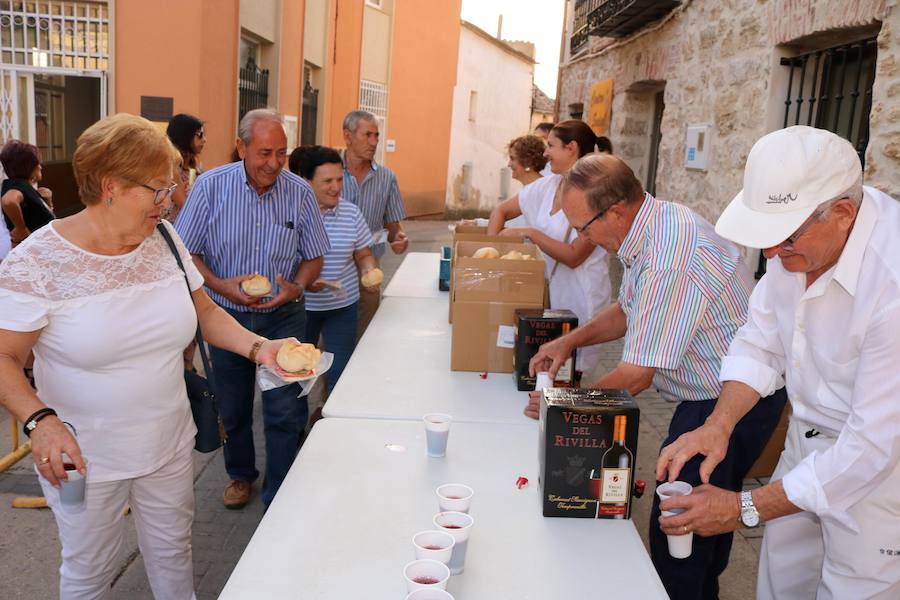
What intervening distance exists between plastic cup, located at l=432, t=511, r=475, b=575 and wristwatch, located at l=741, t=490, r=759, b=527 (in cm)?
65

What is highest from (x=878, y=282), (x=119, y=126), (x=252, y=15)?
(x=252, y=15)

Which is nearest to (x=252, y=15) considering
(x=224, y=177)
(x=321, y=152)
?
(x=321, y=152)

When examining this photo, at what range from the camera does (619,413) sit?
1944 mm

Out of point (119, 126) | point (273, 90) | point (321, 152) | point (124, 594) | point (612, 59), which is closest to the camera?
point (119, 126)

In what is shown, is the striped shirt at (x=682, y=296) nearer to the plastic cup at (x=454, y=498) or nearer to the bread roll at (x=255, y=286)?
the plastic cup at (x=454, y=498)

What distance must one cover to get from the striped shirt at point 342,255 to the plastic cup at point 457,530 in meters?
2.50

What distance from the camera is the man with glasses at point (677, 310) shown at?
2.36m

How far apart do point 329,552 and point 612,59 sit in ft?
31.6

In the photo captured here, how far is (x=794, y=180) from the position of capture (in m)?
1.69

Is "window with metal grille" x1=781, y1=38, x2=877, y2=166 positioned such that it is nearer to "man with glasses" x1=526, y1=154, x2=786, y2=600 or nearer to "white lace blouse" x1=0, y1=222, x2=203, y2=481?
"man with glasses" x1=526, y1=154, x2=786, y2=600

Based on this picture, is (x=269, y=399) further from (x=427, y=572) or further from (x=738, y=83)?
(x=738, y=83)

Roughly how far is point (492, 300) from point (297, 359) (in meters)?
0.94

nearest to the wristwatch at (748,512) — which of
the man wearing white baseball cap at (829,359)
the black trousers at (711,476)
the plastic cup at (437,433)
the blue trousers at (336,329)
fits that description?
the man wearing white baseball cap at (829,359)

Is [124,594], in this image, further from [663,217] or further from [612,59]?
[612,59]
